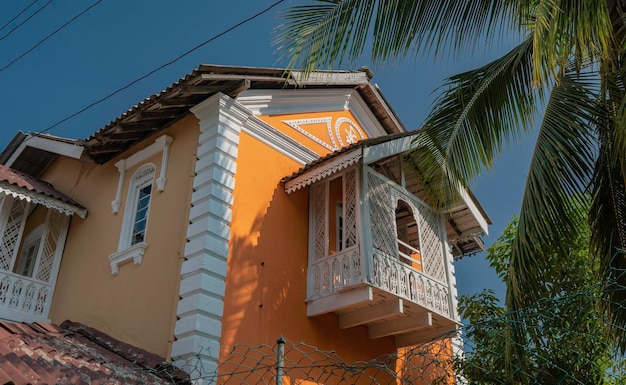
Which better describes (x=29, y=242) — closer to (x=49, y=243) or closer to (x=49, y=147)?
(x=49, y=243)

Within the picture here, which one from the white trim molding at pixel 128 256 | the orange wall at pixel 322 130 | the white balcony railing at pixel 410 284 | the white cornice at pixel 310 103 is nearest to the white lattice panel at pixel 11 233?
the white trim molding at pixel 128 256

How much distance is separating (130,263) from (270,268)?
2455mm

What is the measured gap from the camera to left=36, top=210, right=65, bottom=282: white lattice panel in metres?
12.3

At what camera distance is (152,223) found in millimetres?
10516

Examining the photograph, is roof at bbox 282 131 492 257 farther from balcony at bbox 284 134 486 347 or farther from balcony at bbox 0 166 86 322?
balcony at bbox 0 166 86 322

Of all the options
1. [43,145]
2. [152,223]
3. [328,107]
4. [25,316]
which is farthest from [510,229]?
[43,145]

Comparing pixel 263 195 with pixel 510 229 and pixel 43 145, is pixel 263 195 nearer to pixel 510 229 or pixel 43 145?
pixel 510 229

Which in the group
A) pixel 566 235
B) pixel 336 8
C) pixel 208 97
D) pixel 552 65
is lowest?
pixel 566 235

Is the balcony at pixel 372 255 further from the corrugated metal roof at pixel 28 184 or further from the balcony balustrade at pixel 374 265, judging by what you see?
the corrugated metal roof at pixel 28 184

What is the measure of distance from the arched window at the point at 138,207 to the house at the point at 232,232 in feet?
0.09

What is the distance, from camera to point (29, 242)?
13.3 m

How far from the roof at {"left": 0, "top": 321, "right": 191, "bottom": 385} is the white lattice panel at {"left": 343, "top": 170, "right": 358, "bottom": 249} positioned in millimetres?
3706

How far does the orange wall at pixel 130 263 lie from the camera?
31.2ft

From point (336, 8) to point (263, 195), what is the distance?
195 inches
